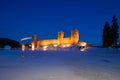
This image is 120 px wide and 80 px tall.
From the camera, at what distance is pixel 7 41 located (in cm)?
10406

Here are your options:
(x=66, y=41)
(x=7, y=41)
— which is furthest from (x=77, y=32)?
(x=7, y=41)

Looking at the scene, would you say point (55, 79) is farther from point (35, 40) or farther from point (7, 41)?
point (7, 41)

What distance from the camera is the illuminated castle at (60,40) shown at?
7700 centimetres

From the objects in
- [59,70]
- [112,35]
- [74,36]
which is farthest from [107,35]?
[59,70]

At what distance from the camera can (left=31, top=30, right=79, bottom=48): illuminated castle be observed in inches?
3031

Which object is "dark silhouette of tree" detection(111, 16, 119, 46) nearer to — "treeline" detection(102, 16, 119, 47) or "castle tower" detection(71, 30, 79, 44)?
"treeline" detection(102, 16, 119, 47)

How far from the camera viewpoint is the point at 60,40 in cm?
7931

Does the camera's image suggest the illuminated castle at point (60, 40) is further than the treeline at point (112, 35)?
Yes

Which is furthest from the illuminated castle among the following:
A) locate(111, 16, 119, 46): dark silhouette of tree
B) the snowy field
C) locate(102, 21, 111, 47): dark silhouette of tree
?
the snowy field

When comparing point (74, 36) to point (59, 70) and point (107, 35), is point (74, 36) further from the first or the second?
point (59, 70)

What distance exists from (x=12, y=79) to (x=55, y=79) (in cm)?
134

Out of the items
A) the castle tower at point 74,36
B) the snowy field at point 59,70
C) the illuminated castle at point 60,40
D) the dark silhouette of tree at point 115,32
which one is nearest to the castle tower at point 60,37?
the illuminated castle at point 60,40

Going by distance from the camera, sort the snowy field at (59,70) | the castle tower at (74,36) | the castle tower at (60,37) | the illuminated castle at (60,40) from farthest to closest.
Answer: the castle tower at (60,37)
the illuminated castle at (60,40)
the castle tower at (74,36)
the snowy field at (59,70)

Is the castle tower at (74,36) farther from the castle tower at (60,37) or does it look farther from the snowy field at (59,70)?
the snowy field at (59,70)
